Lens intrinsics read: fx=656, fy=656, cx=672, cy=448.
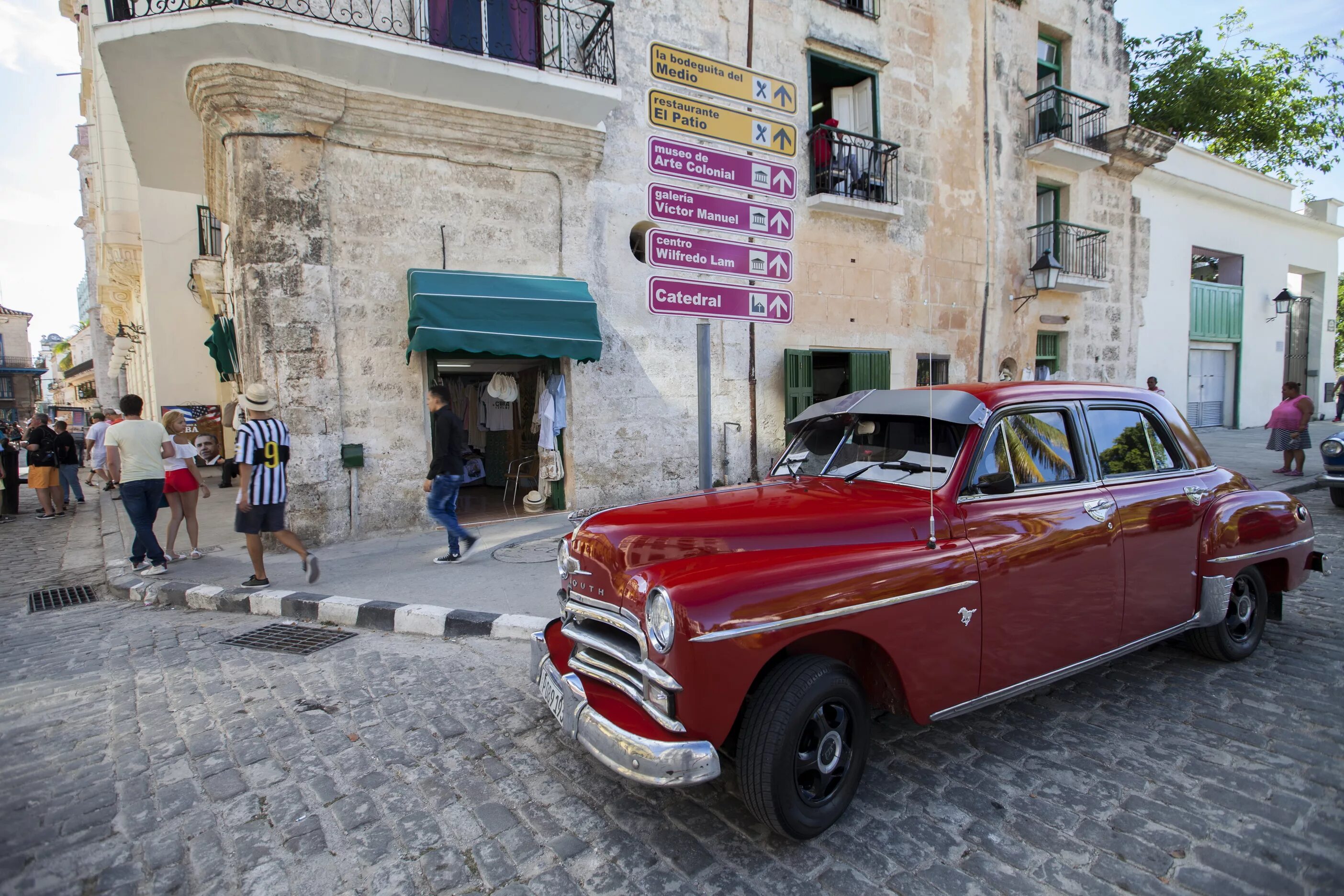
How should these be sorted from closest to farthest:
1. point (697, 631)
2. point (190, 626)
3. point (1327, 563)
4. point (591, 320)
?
point (697, 631), point (190, 626), point (1327, 563), point (591, 320)

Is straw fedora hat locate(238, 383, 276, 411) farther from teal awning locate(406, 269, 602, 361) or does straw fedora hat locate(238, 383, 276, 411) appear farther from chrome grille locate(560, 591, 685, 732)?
chrome grille locate(560, 591, 685, 732)

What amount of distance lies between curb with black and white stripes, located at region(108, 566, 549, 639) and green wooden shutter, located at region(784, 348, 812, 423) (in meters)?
6.85

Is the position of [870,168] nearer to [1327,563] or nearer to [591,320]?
[591,320]

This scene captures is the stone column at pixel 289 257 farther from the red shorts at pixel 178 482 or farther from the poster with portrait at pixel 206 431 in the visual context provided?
the poster with portrait at pixel 206 431

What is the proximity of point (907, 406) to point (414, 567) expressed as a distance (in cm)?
523

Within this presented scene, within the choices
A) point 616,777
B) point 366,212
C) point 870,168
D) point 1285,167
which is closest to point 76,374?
point 366,212

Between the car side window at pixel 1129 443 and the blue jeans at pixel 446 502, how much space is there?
5498 mm

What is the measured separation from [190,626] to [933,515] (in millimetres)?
5757

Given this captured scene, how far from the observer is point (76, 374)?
45719mm

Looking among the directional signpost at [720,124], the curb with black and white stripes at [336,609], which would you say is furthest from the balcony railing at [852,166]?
the curb with black and white stripes at [336,609]

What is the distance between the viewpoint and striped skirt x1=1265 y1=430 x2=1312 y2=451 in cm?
1070

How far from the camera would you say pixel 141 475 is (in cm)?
658

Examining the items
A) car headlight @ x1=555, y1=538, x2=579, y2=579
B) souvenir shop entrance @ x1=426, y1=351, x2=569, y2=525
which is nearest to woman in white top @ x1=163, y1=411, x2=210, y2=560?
souvenir shop entrance @ x1=426, y1=351, x2=569, y2=525

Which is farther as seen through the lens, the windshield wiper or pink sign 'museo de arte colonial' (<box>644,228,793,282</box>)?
pink sign 'museo de arte colonial' (<box>644,228,793,282</box>)
